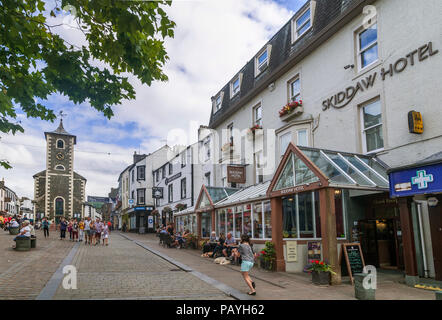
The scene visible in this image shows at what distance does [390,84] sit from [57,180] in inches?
2341

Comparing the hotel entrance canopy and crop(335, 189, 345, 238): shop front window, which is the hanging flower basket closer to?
crop(335, 189, 345, 238): shop front window

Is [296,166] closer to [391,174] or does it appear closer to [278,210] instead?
[278,210]

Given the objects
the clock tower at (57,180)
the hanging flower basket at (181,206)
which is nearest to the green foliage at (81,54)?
the hanging flower basket at (181,206)

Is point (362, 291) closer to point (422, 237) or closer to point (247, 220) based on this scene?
point (422, 237)

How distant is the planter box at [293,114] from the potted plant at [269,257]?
6.17 metres

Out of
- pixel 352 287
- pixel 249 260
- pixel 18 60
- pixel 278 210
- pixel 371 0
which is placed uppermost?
pixel 371 0

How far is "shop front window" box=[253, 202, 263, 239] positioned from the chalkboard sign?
4.81 meters

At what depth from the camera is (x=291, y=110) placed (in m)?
16.4

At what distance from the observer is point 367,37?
13.1m

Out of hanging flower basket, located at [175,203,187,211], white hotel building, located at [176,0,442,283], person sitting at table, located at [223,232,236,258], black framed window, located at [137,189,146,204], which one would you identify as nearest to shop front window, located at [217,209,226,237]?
white hotel building, located at [176,0,442,283]

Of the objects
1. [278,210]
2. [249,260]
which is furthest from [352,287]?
[278,210]

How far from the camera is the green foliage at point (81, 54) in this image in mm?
5637

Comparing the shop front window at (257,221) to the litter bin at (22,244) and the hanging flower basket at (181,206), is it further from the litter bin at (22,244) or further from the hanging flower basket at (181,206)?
the hanging flower basket at (181,206)
